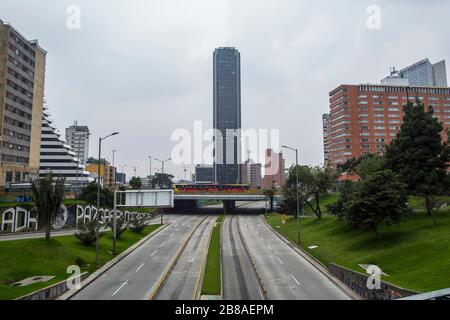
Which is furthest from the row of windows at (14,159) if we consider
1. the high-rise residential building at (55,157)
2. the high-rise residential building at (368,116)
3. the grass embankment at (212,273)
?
the high-rise residential building at (368,116)

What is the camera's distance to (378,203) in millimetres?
37562

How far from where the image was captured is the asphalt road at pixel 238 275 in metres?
25.1

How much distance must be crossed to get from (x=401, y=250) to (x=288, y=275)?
39.1 ft

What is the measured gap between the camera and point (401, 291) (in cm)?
2125

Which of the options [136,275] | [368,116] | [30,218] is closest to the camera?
[136,275]

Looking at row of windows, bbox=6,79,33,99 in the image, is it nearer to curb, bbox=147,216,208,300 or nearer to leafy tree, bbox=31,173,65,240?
leafy tree, bbox=31,173,65,240

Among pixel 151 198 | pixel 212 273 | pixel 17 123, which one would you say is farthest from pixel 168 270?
pixel 17 123

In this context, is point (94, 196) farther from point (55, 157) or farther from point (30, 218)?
point (55, 157)

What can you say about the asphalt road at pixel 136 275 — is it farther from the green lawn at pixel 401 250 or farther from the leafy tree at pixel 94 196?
the leafy tree at pixel 94 196

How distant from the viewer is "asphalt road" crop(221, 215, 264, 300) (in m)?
25.1

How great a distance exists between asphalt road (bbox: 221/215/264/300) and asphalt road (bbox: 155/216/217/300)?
2.46 m

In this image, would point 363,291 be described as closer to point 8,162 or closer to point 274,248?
point 274,248

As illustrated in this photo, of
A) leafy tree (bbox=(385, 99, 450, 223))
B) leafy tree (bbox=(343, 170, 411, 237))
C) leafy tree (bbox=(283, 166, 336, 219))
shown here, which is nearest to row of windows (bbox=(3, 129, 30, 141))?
leafy tree (bbox=(283, 166, 336, 219))

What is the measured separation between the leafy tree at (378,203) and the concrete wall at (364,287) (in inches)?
376
